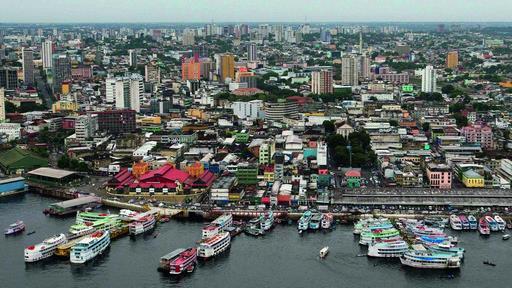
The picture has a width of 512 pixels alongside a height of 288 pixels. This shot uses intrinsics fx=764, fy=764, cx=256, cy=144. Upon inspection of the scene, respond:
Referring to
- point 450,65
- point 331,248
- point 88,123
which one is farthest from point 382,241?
point 450,65

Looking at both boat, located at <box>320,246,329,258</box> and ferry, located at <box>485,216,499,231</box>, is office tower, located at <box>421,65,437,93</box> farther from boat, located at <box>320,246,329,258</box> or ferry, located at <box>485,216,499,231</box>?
boat, located at <box>320,246,329,258</box>

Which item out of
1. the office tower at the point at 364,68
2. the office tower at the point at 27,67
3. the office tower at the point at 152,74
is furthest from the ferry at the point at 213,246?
the office tower at the point at 364,68

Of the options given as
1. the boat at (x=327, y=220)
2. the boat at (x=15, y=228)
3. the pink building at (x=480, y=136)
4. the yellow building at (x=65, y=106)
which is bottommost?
the boat at (x=15, y=228)

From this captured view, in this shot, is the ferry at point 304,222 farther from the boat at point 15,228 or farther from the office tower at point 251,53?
the office tower at point 251,53

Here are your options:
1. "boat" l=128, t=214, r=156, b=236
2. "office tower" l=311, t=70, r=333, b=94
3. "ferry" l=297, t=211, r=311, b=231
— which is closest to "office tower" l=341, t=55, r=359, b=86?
"office tower" l=311, t=70, r=333, b=94

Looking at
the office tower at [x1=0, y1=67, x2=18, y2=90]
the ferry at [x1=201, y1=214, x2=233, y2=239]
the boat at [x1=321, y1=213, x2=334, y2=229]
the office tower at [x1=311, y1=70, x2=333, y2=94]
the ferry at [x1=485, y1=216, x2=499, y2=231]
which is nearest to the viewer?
the ferry at [x1=201, y1=214, x2=233, y2=239]

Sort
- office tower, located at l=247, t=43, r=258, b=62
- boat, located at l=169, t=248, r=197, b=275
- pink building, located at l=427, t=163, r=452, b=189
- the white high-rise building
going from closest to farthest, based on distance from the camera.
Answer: boat, located at l=169, t=248, r=197, b=275, pink building, located at l=427, t=163, r=452, b=189, the white high-rise building, office tower, located at l=247, t=43, r=258, b=62
